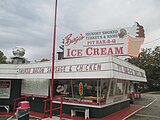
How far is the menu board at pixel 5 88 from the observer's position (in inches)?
552

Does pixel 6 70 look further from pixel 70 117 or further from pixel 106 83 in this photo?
pixel 106 83

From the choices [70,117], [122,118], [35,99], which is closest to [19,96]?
[35,99]

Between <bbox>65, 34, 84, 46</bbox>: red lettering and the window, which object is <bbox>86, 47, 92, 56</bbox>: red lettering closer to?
<bbox>65, 34, 84, 46</bbox>: red lettering

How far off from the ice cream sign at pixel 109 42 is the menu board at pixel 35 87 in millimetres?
2780

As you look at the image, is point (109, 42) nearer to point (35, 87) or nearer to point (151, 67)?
point (35, 87)

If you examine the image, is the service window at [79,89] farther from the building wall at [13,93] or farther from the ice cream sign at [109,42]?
the building wall at [13,93]

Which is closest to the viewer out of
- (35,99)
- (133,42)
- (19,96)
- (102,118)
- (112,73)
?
(112,73)

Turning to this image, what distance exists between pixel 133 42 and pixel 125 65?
6.15 ft

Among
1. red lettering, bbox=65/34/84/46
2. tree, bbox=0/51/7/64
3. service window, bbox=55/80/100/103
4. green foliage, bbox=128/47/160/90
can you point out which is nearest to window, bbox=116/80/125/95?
service window, bbox=55/80/100/103

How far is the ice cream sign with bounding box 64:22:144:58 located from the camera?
11906 mm

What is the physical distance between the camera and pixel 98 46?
12578 mm

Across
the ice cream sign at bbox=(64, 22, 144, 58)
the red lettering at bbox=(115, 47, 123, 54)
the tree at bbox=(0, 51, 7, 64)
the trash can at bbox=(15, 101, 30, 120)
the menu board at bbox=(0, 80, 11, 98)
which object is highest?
the tree at bbox=(0, 51, 7, 64)

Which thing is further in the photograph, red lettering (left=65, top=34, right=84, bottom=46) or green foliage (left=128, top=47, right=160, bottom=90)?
green foliage (left=128, top=47, right=160, bottom=90)

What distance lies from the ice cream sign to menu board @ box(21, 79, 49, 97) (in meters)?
2.78
